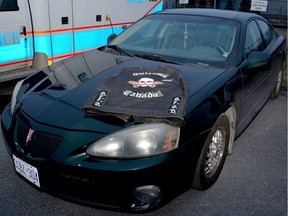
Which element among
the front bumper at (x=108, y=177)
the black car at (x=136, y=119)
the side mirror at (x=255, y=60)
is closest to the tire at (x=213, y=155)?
the black car at (x=136, y=119)

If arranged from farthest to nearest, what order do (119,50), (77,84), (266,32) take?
(266,32) < (119,50) < (77,84)

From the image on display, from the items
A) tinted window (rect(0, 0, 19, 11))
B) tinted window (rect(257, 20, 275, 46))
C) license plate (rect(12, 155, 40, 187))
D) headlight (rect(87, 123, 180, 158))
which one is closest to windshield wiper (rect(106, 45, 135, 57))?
headlight (rect(87, 123, 180, 158))

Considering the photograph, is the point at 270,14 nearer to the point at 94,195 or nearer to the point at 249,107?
the point at 249,107

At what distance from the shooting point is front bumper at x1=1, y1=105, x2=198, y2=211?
2.01 m

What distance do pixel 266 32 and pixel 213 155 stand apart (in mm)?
2288

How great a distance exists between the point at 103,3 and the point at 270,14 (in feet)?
41.9

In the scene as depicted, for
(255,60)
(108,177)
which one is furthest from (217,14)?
(108,177)

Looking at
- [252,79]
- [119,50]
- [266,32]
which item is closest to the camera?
[252,79]

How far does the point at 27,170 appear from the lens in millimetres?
2248

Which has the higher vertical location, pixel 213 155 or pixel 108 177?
pixel 108 177

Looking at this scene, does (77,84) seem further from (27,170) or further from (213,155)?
(213,155)

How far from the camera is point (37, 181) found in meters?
2.21

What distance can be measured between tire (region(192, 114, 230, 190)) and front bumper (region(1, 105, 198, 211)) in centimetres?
29

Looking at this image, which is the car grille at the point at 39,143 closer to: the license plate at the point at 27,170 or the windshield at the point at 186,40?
the license plate at the point at 27,170
